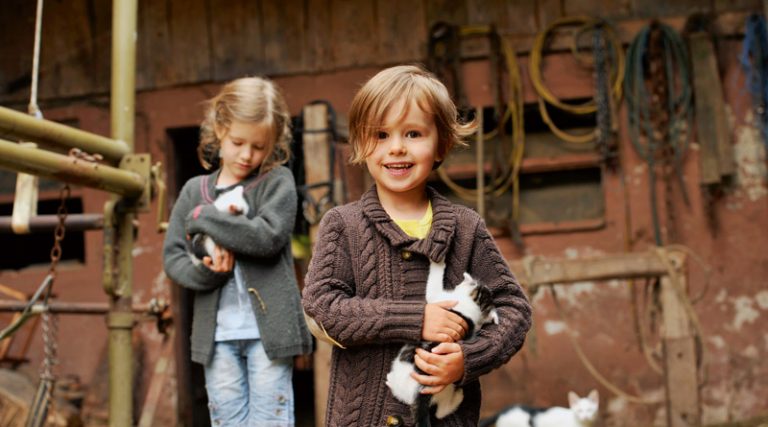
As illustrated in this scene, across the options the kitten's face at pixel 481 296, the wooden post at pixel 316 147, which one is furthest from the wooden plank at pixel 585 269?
the kitten's face at pixel 481 296

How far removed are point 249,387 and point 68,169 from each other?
2.68 ft

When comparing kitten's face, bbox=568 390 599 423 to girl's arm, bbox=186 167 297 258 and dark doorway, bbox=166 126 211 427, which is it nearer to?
girl's arm, bbox=186 167 297 258

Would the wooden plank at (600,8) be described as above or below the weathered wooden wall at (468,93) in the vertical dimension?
above

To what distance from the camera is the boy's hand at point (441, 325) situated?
1.67 meters

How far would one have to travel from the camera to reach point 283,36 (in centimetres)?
529

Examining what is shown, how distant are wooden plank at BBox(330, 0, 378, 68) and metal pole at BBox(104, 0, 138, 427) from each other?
7.18ft

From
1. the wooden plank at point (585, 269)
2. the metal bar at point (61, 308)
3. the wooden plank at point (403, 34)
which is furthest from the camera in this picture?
the wooden plank at point (403, 34)

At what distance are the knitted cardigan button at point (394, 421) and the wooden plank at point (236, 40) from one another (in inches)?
153

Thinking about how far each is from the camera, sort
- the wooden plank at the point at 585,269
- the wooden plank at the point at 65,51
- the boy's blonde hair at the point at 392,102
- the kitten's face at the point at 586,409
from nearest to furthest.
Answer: the boy's blonde hair at the point at 392,102 → the kitten's face at the point at 586,409 → the wooden plank at the point at 585,269 → the wooden plank at the point at 65,51

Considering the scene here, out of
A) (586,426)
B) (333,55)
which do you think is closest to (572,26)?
(333,55)

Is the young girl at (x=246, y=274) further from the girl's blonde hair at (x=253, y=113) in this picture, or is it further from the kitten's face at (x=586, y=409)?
the kitten's face at (x=586, y=409)

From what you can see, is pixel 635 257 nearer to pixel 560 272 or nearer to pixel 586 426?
pixel 560 272

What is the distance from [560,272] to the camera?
413 centimetres

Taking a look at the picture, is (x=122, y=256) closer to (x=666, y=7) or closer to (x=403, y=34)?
(x=403, y=34)
